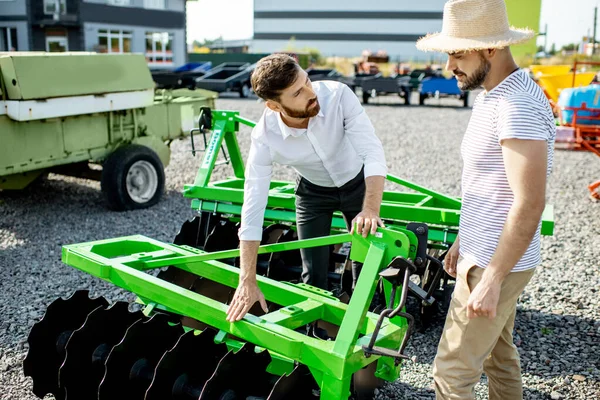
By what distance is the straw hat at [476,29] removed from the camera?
85.5 inches

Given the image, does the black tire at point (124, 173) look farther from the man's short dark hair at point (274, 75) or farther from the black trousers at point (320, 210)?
the man's short dark hair at point (274, 75)

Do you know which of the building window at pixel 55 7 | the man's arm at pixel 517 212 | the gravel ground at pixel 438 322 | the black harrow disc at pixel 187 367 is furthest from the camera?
the building window at pixel 55 7

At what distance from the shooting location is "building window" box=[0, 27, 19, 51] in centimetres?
2955

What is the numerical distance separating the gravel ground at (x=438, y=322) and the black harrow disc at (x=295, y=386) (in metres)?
0.89

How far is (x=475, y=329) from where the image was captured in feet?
7.47

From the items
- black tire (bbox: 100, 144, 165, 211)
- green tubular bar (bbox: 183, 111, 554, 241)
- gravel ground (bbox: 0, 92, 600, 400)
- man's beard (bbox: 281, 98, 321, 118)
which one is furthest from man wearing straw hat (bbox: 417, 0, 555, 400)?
black tire (bbox: 100, 144, 165, 211)

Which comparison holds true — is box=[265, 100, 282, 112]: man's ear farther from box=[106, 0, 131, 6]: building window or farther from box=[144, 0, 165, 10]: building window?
box=[144, 0, 165, 10]: building window

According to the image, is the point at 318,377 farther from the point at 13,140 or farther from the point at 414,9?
the point at 414,9

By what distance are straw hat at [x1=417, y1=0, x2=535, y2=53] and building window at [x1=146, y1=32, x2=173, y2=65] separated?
31550mm

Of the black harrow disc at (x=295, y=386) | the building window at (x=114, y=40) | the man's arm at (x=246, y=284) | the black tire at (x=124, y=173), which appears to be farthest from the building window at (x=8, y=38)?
the black harrow disc at (x=295, y=386)

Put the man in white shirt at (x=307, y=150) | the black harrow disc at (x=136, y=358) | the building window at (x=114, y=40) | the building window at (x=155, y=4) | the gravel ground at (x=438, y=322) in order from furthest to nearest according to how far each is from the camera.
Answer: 1. the building window at (x=155, y=4)
2. the building window at (x=114, y=40)
3. the gravel ground at (x=438, y=322)
4. the black harrow disc at (x=136, y=358)
5. the man in white shirt at (x=307, y=150)

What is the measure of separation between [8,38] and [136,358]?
3056 centimetres

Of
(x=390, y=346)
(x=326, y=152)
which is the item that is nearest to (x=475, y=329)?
(x=390, y=346)

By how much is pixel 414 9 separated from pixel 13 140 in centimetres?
6142
